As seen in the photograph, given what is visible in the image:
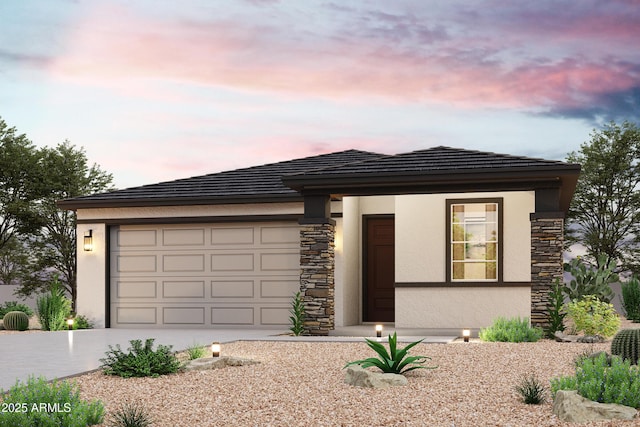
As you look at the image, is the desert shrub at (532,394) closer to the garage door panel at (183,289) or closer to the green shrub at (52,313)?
the garage door panel at (183,289)

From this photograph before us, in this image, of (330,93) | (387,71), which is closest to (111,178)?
(330,93)

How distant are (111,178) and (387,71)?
15389 millimetres

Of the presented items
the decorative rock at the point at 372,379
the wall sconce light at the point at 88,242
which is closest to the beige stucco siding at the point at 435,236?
the wall sconce light at the point at 88,242

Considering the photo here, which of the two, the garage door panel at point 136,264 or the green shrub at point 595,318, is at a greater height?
the garage door panel at point 136,264

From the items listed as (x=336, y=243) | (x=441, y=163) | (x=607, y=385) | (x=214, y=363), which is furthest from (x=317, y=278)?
(x=607, y=385)

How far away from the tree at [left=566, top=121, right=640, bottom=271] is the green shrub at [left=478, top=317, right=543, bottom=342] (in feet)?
67.7

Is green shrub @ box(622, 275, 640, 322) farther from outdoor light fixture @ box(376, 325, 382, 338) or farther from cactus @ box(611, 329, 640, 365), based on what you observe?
cactus @ box(611, 329, 640, 365)

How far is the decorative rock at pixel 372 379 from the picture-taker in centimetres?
855

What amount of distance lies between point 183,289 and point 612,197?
21.2 metres

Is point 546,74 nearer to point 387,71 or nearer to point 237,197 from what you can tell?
point 387,71

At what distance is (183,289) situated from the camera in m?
18.2

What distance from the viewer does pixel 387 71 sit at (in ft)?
67.5

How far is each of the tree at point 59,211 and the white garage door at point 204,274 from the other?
39.1ft

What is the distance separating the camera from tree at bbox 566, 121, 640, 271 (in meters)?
32.8
